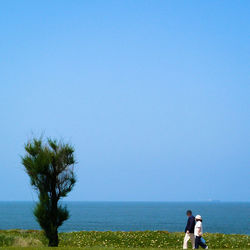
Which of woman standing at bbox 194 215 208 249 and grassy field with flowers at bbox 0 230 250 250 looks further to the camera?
grassy field with flowers at bbox 0 230 250 250

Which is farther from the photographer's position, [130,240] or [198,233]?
[130,240]

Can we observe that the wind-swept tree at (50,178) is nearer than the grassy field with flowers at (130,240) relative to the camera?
Yes

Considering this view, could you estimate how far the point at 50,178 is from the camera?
24406 mm

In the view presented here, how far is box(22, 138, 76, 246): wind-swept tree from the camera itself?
78.8 ft

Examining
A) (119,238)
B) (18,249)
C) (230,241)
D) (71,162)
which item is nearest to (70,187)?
(71,162)

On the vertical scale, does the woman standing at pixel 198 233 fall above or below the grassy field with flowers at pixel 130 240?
above

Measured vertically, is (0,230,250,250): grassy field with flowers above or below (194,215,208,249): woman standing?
below

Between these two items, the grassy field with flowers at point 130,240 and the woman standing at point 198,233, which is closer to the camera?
the woman standing at point 198,233

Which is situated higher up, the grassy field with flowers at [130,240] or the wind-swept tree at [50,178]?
the wind-swept tree at [50,178]

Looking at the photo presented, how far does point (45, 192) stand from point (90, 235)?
12.8 m

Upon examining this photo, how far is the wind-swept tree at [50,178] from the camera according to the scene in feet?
78.8

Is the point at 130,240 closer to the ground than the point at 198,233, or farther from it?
closer to the ground

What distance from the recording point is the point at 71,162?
24.7 metres

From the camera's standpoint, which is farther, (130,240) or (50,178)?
(130,240)
